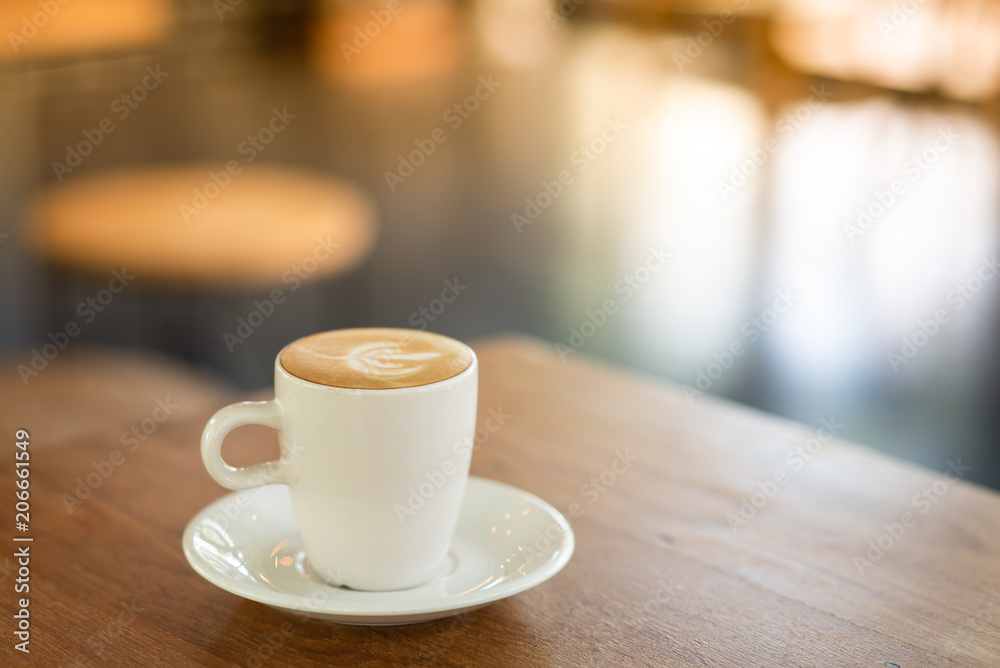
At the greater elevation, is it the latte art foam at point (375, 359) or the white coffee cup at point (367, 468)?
the latte art foam at point (375, 359)

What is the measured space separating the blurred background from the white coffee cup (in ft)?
2.33

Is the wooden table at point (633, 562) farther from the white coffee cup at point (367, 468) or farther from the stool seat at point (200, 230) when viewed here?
the stool seat at point (200, 230)

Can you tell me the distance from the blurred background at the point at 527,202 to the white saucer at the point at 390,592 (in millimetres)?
642

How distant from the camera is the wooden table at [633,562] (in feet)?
1.78

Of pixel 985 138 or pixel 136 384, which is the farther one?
pixel 985 138

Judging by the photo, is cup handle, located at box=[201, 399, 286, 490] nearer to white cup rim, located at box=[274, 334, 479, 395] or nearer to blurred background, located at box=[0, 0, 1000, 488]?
white cup rim, located at box=[274, 334, 479, 395]

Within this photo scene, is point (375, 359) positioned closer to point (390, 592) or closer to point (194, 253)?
point (390, 592)

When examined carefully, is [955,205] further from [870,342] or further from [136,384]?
[136,384]

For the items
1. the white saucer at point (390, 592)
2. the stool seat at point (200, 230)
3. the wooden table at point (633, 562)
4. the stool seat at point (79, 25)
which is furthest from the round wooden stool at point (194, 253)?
the white saucer at point (390, 592)

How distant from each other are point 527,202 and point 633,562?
9.12 feet

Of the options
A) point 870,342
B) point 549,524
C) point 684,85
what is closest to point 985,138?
point 870,342

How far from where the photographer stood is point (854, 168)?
305 cm

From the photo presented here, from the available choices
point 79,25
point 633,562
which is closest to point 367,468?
point 633,562

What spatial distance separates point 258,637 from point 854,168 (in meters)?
2.85
